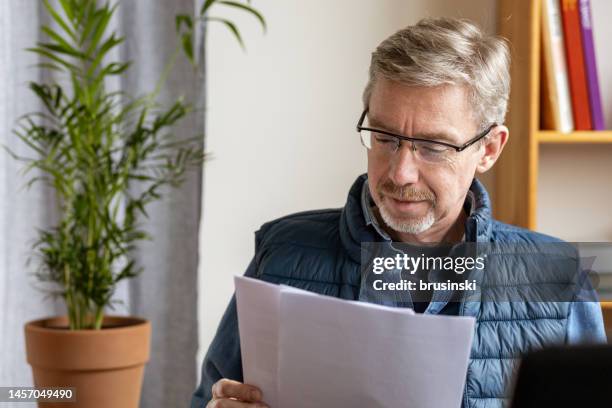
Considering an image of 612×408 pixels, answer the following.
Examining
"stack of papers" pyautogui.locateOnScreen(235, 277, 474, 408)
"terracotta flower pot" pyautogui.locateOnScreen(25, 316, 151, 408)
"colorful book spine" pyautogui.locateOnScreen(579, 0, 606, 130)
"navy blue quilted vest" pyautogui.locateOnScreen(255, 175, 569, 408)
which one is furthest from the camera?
"terracotta flower pot" pyautogui.locateOnScreen(25, 316, 151, 408)

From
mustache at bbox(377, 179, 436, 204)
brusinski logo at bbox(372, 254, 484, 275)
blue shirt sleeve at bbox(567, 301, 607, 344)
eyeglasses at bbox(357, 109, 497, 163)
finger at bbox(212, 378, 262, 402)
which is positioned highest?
eyeglasses at bbox(357, 109, 497, 163)

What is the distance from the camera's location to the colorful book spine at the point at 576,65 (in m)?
2.03

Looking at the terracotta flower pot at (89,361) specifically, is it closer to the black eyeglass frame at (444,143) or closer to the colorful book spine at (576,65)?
the black eyeglass frame at (444,143)

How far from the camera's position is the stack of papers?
1013 mm

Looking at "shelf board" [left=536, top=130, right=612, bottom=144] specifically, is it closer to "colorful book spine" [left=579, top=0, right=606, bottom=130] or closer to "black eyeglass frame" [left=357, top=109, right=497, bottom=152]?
"colorful book spine" [left=579, top=0, right=606, bottom=130]

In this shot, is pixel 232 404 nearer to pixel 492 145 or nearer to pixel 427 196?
pixel 427 196

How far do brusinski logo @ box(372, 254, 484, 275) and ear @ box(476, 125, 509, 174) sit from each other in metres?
0.19

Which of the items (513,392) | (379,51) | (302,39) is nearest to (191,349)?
(302,39)

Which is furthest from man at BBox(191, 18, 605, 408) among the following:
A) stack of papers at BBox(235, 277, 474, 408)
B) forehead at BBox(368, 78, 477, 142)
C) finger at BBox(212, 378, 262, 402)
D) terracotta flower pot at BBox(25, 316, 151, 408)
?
terracotta flower pot at BBox(25, 316, 151, 408)

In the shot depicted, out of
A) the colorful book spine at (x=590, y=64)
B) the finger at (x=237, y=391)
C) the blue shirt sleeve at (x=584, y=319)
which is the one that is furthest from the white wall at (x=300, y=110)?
the finger at (x=237, y=391)

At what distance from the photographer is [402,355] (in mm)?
1028

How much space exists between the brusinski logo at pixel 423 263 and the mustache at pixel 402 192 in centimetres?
12

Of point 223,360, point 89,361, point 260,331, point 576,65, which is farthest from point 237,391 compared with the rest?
point 576,65

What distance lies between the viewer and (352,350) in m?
Answer: 1.06
